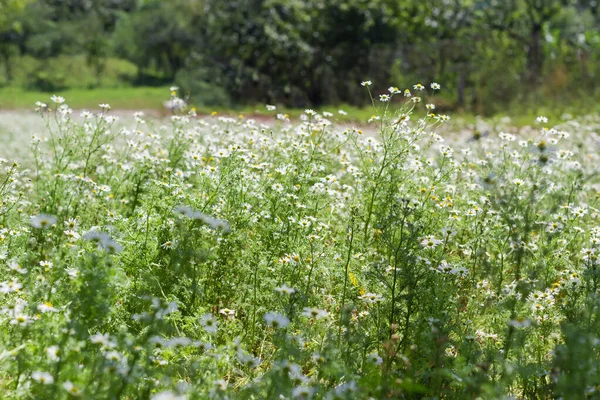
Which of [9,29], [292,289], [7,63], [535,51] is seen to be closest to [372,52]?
[535,51]

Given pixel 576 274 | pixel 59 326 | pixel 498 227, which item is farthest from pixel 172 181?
pixel 576 274

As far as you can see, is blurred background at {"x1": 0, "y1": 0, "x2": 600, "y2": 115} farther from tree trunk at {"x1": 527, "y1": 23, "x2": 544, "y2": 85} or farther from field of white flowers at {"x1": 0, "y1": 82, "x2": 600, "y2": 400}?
field of white flowers at {"x1": 0, "y1": 82, "x2": 600, "y2": 400}

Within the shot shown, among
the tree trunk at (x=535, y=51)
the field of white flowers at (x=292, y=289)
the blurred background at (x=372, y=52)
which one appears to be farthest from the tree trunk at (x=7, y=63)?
the field of white flowers at (x=292, y=289)

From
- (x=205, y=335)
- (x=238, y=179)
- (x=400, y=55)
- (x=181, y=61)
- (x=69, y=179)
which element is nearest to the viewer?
(x=205, y=335)

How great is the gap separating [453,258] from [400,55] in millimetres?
16597

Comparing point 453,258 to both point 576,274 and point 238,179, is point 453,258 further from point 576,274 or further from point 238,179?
point 238,179

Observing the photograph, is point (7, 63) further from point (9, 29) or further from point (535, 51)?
point (535, 51)

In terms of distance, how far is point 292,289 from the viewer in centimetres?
310

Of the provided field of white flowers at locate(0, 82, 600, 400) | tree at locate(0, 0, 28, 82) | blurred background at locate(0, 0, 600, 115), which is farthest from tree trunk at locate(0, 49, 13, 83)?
field of white flowers at locate(0, 82, 600, 400)

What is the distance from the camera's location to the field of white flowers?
2.72 metres

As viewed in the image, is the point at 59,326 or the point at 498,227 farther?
the point at 498,227

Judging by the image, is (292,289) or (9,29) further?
(9,29)

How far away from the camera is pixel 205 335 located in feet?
11.4

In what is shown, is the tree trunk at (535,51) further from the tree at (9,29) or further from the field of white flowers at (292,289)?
the tree at (9,29)
